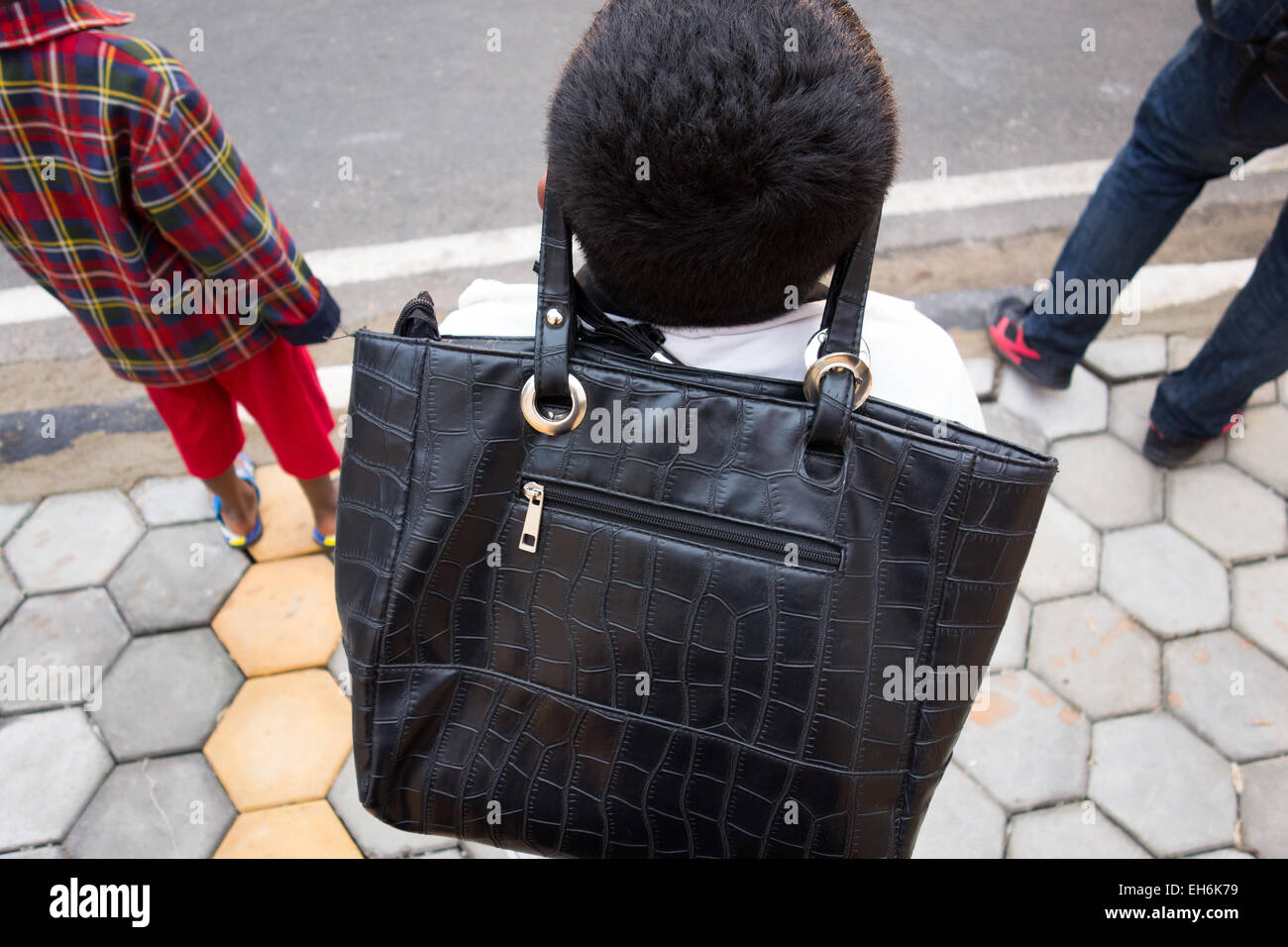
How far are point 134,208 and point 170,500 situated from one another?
1.01 m

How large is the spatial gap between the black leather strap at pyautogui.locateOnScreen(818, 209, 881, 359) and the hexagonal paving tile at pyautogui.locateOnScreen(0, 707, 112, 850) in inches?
75.7

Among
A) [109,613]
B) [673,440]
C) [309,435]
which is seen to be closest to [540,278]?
[673,440]

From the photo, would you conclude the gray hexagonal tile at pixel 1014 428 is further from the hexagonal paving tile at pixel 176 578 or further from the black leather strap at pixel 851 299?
the hexagonal paving tile at pixel 176 578

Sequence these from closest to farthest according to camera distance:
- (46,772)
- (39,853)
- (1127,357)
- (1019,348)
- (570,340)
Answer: (570,340), (39,853), (46,772), (1019,348), (1127,357)

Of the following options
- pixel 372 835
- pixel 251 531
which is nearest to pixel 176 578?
pixel 251 531

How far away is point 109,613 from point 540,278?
1.83 metres

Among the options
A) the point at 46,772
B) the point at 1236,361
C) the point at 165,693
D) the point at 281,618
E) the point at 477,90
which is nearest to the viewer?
the point at 46,772

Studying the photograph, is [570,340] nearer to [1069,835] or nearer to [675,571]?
[675,571]

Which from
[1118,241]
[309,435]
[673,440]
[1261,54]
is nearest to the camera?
[673,440]

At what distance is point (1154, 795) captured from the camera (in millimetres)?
1930

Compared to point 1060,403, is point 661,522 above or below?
above

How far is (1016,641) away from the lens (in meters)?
2.14

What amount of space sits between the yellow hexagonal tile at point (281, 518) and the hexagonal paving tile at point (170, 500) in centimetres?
15
